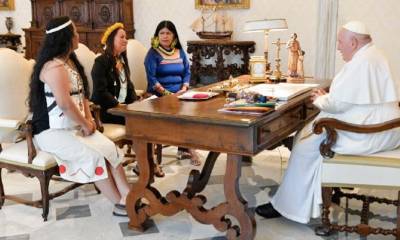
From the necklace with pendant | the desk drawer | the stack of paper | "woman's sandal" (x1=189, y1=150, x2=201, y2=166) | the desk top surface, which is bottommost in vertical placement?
"woman's sandal" (x1=189, y1=150, x2=201, y2=166)

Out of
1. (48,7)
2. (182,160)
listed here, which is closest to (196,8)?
(48,7)

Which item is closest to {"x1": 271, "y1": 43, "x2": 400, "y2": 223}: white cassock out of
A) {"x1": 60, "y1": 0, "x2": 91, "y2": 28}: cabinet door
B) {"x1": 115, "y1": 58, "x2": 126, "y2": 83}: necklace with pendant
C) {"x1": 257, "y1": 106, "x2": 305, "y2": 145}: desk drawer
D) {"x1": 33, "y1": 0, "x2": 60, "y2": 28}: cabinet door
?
{"x1": 257, "y1": 106, "x2": 305, "y2": 145}: desk drawer

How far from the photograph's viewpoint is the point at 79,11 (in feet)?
24.6

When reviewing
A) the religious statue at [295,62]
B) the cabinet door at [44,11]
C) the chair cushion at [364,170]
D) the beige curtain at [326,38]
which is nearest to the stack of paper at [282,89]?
the religious statue at [295,62]

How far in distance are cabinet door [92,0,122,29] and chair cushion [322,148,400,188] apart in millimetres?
5259

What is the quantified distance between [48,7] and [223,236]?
5.97 metres

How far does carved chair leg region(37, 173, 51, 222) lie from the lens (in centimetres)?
313

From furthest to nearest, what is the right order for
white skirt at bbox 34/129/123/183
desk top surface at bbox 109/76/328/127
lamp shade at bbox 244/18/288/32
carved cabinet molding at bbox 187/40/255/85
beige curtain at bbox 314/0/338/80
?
1. carved cabinet molding at bbox 187/40/255/85
2. beige curtain at bbox 314/0/338/80
3. lamp shade at bbox 244/18/288/32
4. white skirt at bbox 34/129/123/183
5. desk top surface at bbox 109/76/328/127

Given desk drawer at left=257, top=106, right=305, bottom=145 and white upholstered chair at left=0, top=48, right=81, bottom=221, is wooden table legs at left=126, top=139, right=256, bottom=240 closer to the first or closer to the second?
desk drawer at left=257, top=106, right=305, bottom=145

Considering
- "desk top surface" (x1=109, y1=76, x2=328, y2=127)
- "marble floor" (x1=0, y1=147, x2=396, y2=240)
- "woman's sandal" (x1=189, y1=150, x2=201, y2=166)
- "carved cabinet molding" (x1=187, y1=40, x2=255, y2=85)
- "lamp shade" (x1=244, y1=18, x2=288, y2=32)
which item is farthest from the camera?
"carved cabinet molding" (x1=187, y1=40, x2=255, y2=85)

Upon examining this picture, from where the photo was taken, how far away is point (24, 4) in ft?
27.5

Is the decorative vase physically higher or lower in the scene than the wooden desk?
higher

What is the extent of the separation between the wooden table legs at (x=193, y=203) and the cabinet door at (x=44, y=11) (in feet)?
17.9

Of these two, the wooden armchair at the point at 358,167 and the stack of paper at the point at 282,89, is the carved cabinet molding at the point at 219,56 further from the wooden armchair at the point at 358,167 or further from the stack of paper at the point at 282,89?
the wooden armchair at the point at 358,167
